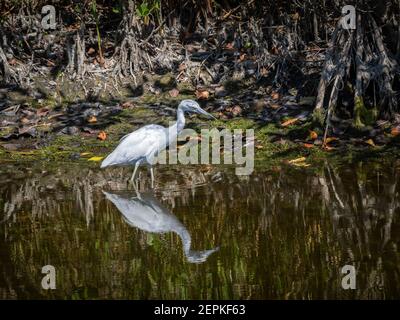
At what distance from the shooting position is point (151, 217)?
677 cm

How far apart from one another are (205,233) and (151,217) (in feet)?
2.65

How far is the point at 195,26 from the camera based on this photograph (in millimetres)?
12492

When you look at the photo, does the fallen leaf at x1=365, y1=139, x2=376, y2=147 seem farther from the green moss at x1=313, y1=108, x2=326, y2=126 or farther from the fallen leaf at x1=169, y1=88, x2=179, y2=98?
the fallen leaf at x1=169, y1=88, x2=179, y2=98

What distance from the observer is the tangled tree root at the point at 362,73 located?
9305mm

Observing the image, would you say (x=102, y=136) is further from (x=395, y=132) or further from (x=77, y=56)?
(x=395, y=132)

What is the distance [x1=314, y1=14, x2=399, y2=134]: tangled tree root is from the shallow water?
1.39m

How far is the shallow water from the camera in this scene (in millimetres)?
4938

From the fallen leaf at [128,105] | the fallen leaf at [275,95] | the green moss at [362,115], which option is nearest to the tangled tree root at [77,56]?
the fallen leaf at [128,105]

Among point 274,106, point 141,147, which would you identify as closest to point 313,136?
point 274,106

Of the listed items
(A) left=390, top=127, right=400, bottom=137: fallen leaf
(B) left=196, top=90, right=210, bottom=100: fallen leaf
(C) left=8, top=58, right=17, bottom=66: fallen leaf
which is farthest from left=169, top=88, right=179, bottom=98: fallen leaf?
(A) left=390, top=127, right=400, bottom=137: fallen leaf

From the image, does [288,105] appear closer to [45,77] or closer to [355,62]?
[355,62]

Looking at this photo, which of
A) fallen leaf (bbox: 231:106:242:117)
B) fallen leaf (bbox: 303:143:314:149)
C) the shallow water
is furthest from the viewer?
fallen leaf (bbox: 231:106:242:117)
